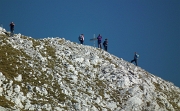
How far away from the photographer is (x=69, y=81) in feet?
121

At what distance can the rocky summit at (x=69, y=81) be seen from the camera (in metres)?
30.5

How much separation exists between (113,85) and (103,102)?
560 cm

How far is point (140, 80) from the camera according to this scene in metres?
44.8

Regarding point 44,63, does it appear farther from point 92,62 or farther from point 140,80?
point 140,80

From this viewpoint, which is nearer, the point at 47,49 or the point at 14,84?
the point at 14,84

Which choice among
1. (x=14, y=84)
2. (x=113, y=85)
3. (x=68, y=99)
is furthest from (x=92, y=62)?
(x=14, y=84)

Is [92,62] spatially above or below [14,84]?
above

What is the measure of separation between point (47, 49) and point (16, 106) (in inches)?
659

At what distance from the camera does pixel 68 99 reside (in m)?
32.7

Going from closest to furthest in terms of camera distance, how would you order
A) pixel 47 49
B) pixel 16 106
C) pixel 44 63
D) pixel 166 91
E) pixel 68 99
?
pixel 16 106 < pixel 68 99 < pixel 44 63 < pixel 47 49 < pixel 166 91

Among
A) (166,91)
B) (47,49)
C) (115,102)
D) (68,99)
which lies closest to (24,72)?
(68,99)

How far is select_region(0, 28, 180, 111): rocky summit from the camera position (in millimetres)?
30547

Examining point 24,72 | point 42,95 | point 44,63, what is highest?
point 44,63

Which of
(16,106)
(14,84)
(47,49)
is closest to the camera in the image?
(16,106)
